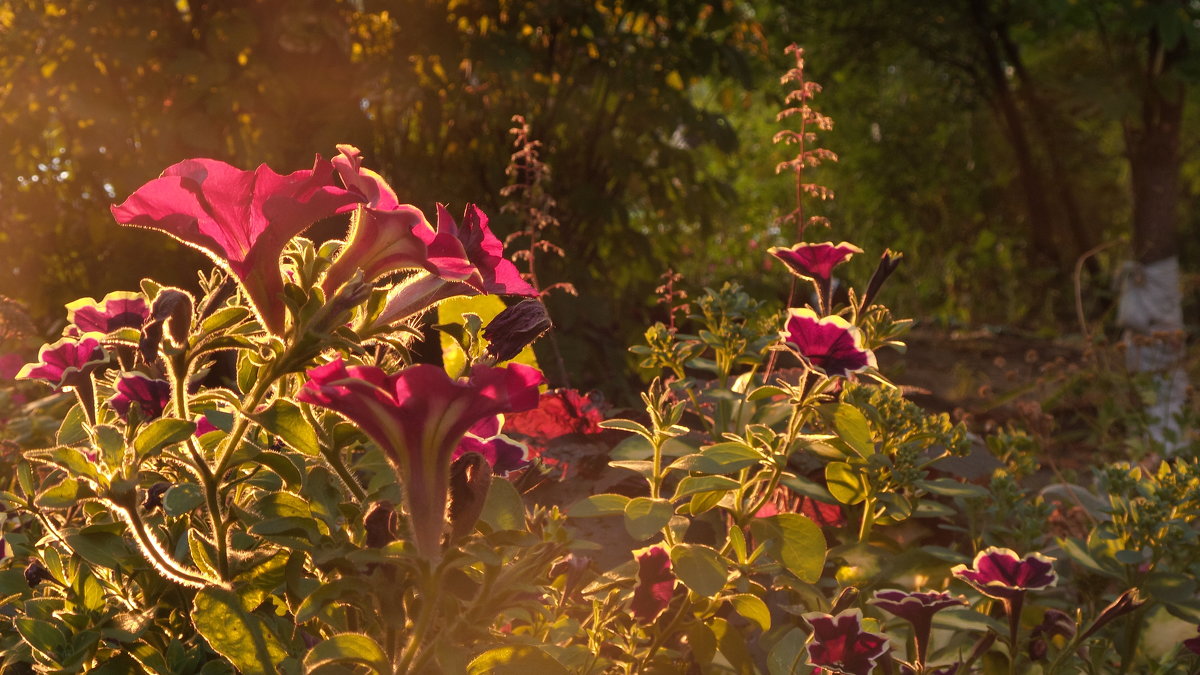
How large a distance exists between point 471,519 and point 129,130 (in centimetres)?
418

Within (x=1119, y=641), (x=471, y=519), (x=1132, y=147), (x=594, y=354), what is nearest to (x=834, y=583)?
(x=1119, y=641)

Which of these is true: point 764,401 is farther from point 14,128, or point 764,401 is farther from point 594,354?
point 14,128

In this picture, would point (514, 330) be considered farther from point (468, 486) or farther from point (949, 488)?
point (949, 488)

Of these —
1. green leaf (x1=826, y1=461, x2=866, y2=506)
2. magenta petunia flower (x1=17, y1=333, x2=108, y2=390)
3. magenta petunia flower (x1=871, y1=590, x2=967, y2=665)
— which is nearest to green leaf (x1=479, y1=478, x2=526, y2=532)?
magenta petunia flower (x1=17, y1=333, x2=108, y2=390)

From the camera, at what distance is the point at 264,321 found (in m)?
1.00

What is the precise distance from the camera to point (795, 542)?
145cm

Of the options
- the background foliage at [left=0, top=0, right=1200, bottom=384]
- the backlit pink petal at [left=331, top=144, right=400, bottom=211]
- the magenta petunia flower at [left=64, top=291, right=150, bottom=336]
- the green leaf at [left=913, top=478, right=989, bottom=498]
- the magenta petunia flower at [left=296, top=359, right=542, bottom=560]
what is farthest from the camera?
the background foliage at [left=0, top=0, right=1200, bottom=384]

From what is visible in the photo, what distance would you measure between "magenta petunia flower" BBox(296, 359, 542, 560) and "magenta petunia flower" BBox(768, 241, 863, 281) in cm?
65

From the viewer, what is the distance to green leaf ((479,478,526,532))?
119 cm

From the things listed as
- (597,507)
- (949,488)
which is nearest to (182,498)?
(597,507)

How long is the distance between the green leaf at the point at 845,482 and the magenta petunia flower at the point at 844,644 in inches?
14.9

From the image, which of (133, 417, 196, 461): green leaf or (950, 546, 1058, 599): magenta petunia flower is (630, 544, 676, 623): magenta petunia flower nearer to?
(950, 546, 1058, 599): magenta petunia flower

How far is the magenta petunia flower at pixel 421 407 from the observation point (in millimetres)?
914

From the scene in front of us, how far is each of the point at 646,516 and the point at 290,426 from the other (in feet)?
1.62
